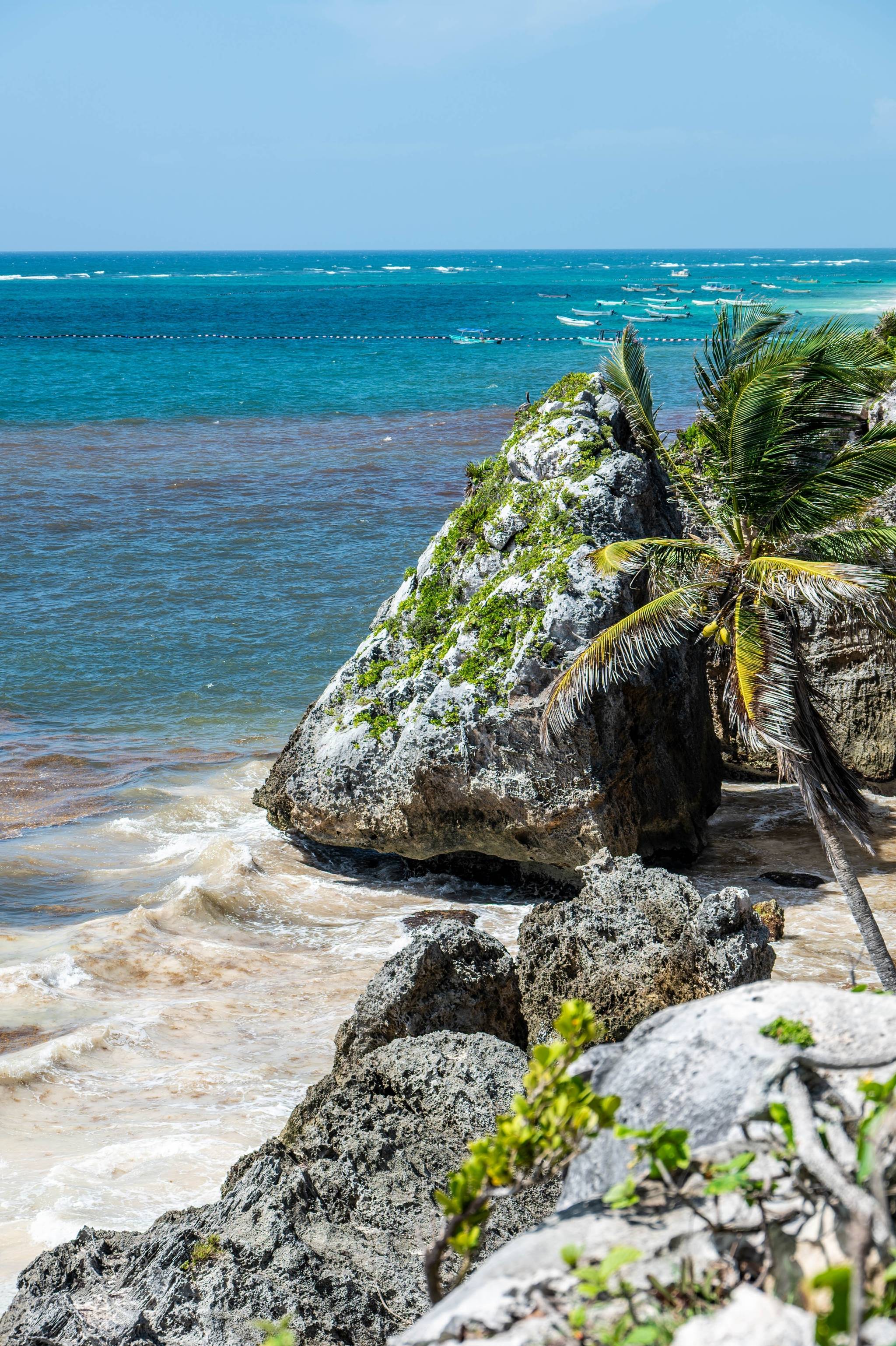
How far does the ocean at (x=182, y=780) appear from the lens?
8281 mm

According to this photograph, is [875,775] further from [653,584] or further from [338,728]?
[338,728]

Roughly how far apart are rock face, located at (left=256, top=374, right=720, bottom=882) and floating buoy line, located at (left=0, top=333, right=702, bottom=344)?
67.2m

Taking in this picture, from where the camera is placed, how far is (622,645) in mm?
9672

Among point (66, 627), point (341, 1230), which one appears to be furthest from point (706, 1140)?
point (66, 627)

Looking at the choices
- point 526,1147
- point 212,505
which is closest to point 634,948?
point 526,1147

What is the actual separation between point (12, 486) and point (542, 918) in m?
28.2

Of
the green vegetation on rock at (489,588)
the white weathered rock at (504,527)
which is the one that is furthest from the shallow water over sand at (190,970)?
the white weathered rock at (504,527)

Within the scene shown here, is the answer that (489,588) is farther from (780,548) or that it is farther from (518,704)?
(780,548)

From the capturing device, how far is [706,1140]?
269 centimetres

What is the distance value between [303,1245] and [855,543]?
6.60m

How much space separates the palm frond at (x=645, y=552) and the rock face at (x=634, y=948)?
2.73 metres

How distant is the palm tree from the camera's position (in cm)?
882

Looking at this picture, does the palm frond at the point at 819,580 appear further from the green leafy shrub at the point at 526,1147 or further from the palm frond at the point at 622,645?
the green leafy shrub at the point at 526,1147

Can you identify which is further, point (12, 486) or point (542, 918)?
point (12, 486)
